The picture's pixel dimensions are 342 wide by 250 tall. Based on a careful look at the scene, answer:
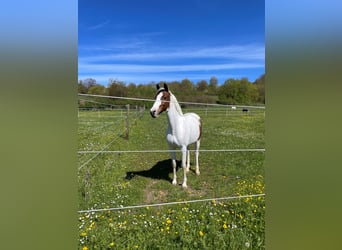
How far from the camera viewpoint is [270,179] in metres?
0.91

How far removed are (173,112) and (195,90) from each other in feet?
1.09

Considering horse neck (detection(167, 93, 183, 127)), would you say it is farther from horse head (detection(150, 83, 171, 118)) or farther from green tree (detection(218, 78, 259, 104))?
green tree (detection(218, 78, 259, 104))

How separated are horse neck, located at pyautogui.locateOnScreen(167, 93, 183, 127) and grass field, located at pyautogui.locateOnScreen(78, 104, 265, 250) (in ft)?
1.27

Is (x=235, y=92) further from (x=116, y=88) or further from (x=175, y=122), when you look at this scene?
(x=116, y=88)

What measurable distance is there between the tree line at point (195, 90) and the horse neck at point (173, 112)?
0.41ft

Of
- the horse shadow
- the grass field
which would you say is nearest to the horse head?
the grass field

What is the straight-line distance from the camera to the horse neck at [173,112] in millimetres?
1880

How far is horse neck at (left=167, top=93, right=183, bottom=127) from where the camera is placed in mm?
1880

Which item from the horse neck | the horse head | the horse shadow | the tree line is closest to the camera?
the tree line
